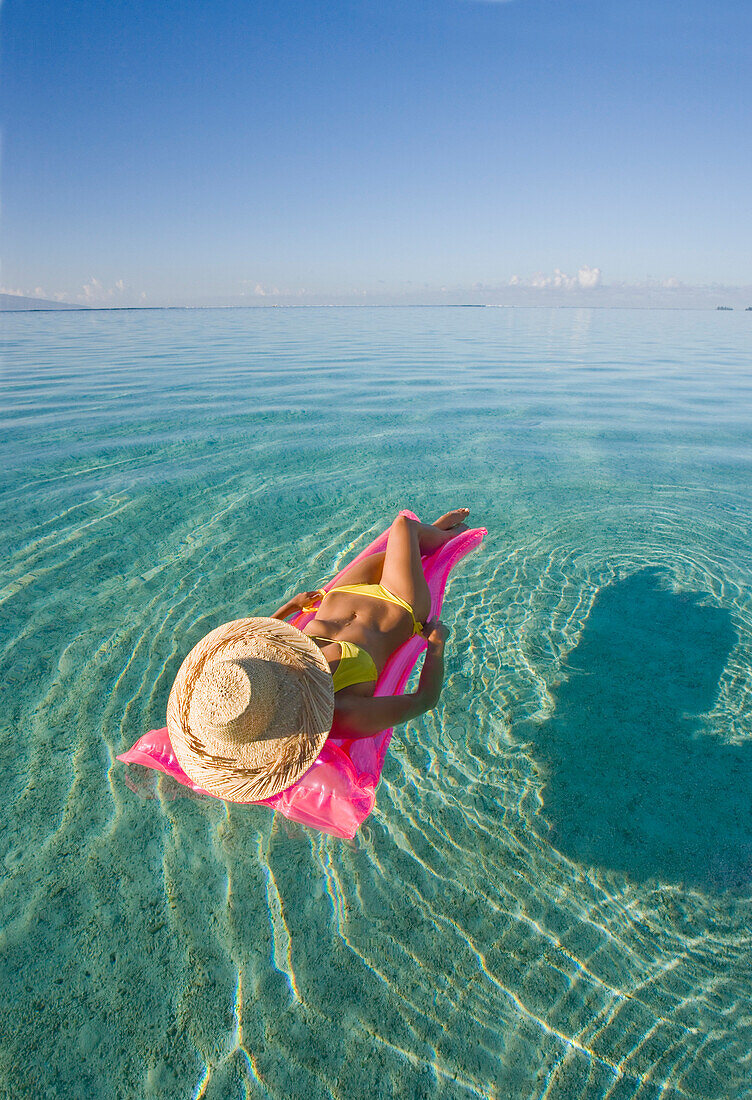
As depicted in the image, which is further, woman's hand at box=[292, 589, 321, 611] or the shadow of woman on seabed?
woman's hand at box=[292, 589, 321, 611]

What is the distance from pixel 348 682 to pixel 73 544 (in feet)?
11.9

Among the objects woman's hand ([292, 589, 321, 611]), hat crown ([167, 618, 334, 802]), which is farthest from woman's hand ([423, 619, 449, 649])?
hat crown ([167, 618, 334, 802])

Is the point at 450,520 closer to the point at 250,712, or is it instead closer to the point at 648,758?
the point at 648,758

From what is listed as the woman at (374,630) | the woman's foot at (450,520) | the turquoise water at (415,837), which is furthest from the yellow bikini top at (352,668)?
the woman's foot at (450,520)

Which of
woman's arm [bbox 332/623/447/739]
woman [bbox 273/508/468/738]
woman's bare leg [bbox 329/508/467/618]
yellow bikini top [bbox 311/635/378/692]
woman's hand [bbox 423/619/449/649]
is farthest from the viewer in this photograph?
woman's bare leg [bbox 329/508/467/618]

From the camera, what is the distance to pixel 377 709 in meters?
2.40

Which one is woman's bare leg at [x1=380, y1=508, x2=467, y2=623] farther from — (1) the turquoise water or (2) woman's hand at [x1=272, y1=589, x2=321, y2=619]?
(1) the turquoise water

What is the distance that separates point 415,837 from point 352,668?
80 centimetres

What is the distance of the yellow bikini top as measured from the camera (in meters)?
2.55

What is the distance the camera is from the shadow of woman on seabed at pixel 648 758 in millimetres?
2471

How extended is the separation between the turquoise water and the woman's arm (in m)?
0.45

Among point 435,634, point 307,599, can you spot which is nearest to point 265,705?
point 435,634

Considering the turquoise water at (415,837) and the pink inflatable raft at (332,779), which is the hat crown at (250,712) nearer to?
the pink inflatable raft at (332,779)

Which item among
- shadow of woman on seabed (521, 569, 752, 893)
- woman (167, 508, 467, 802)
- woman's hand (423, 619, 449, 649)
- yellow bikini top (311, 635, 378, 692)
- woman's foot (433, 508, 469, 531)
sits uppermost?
woman (167, 508, 467, 802)
